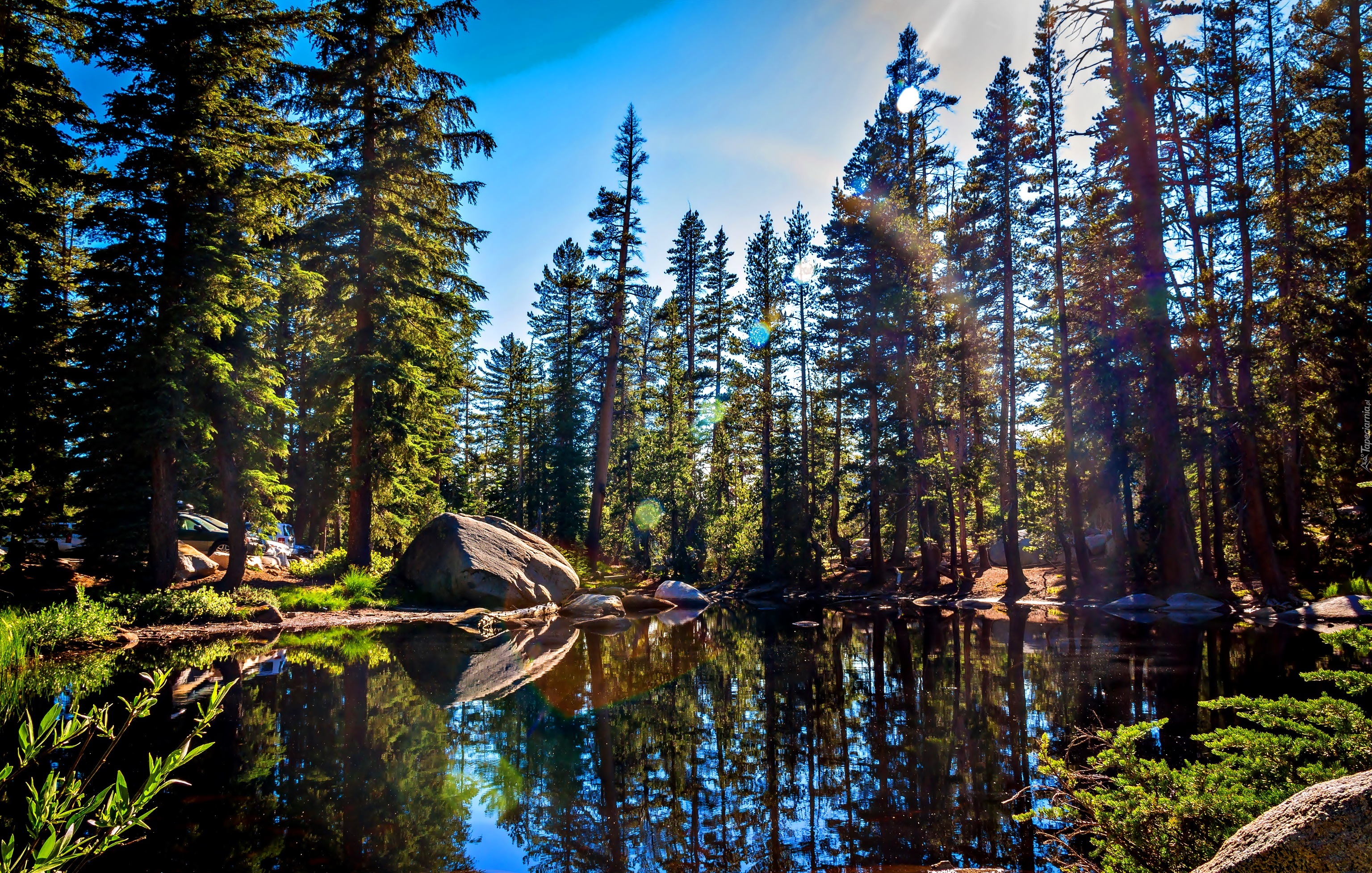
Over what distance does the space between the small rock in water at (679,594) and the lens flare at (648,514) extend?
22.3 feet

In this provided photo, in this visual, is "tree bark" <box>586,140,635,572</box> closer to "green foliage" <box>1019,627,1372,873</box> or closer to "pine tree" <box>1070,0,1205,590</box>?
"pine tree" <box>1070,0,1205,590</box>

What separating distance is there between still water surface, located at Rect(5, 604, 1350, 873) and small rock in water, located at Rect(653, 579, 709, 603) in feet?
32.1

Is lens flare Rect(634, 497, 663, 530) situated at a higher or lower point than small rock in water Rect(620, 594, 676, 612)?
higher

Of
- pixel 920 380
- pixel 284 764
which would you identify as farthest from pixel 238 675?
pixel 920 380

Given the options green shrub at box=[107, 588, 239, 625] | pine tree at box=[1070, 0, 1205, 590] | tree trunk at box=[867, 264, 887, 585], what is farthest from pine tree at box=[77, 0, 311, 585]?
pine tree at box=[1070, 0, 1205, 590]

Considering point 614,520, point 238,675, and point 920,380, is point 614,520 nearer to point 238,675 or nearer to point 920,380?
point 920,380

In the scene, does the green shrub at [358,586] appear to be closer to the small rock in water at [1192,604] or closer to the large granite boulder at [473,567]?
the large granite boulder at [473,567]

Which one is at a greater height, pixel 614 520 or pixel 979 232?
Result: pixel 979 232

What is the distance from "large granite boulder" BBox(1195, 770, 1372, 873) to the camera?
2377 mm

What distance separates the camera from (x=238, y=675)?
9.21 m

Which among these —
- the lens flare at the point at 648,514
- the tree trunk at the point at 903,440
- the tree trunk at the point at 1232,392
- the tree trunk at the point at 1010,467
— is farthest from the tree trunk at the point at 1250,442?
the lens flare at the point at 648,514

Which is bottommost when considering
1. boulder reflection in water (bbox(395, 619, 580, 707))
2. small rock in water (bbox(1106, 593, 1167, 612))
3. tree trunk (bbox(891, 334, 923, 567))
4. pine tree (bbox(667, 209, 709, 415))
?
small rock in water (bbox(1106, 593, 1167, 612))

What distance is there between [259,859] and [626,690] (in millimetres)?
5268

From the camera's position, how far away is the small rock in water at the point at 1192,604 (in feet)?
54.7
